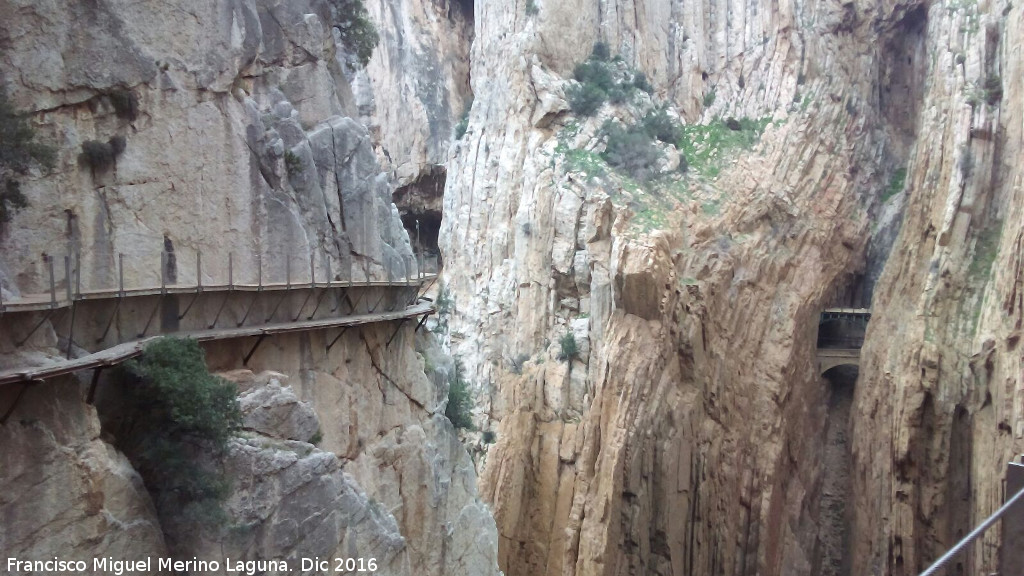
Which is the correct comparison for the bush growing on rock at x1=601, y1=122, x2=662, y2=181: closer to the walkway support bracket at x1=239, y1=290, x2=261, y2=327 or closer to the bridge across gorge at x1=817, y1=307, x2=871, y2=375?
the bridge across gorge at x1=817, y1=307, x2=871, y2=375

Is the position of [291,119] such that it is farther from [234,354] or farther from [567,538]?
[567,538]

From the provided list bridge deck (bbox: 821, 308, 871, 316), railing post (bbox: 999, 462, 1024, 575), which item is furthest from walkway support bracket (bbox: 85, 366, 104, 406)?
bridge deck (bbox: 821, 308, 871, 316)

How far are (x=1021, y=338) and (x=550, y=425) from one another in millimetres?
15612

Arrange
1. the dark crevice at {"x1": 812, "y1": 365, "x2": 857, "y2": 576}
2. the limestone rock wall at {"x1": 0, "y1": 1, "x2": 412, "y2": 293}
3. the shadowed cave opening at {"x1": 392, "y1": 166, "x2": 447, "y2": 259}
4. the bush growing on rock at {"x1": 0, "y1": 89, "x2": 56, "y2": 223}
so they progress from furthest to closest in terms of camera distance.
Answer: the shadowed cave opening at {"x1": 392, "y1": 166, "x2": 447, "y2": 259}, the dark crevice at {"x1": 812, "y1": 365, "x2": 857, "y2": 576}, the limestone rock wall at {"x1": 0, "y1": 1, "x2": 412, "y2": 293}, the bush growing on rock at {"x1": 0, "y1": 89, "x2": 56, "y2": 223}

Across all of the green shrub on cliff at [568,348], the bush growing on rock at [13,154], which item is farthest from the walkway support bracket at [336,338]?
the green shrub on cliff at [568,348]

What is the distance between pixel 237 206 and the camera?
13.9 meters

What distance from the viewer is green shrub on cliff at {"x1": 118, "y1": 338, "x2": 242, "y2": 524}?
10.9 m

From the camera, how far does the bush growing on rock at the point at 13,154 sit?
Answer: 10430mm

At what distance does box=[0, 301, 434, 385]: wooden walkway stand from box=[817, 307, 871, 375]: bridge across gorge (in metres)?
20.9

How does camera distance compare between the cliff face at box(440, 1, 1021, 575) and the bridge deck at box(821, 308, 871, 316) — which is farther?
the bridge deck at box(821, 308, 871, 316)

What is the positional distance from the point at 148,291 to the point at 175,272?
121cm

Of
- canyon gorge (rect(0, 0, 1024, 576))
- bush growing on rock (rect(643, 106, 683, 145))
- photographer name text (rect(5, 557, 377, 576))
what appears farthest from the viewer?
bush growing on rock (rect(643, 106, 683, 145))

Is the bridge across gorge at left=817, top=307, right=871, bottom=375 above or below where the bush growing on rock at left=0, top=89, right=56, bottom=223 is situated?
below

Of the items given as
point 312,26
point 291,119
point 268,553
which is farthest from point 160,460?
point 312,26
